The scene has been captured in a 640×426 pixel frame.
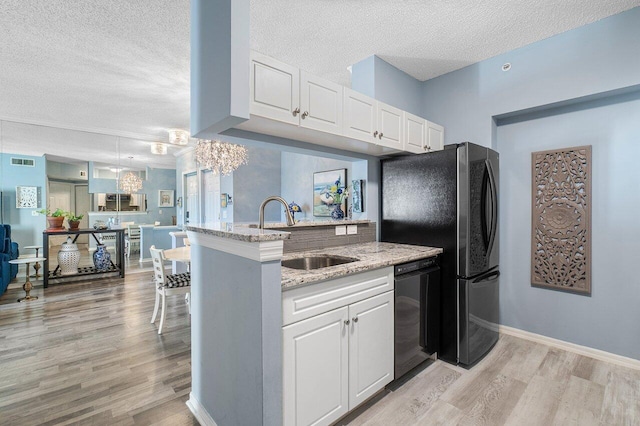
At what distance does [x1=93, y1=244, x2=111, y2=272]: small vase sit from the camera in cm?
540

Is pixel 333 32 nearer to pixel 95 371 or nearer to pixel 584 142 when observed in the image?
pixel 584 142

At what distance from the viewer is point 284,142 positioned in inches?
89.1

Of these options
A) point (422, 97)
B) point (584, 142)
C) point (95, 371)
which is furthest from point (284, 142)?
point (584, 142)

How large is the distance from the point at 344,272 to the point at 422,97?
9.19 ft

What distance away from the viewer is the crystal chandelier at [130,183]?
5876 millimetres

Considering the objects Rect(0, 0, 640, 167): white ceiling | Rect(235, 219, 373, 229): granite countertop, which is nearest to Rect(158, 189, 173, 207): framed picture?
Rect(0, 0, 640, 167): white ceiling

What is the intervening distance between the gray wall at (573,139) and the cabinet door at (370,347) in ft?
6.08

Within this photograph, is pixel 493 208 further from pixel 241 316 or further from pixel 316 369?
pixel 241 316

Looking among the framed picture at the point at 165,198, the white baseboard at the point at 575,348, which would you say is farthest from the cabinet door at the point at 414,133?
the framed picture at the point at 165,198

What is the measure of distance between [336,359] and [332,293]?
1.22ft

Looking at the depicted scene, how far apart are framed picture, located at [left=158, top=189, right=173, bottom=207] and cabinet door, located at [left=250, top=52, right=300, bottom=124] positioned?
5801 mm

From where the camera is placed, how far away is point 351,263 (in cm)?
178

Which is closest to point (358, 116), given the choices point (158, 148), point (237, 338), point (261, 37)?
point (261, 37)

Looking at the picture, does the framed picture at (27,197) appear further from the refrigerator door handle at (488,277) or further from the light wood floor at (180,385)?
the refrigerator door handle at (488,277)
